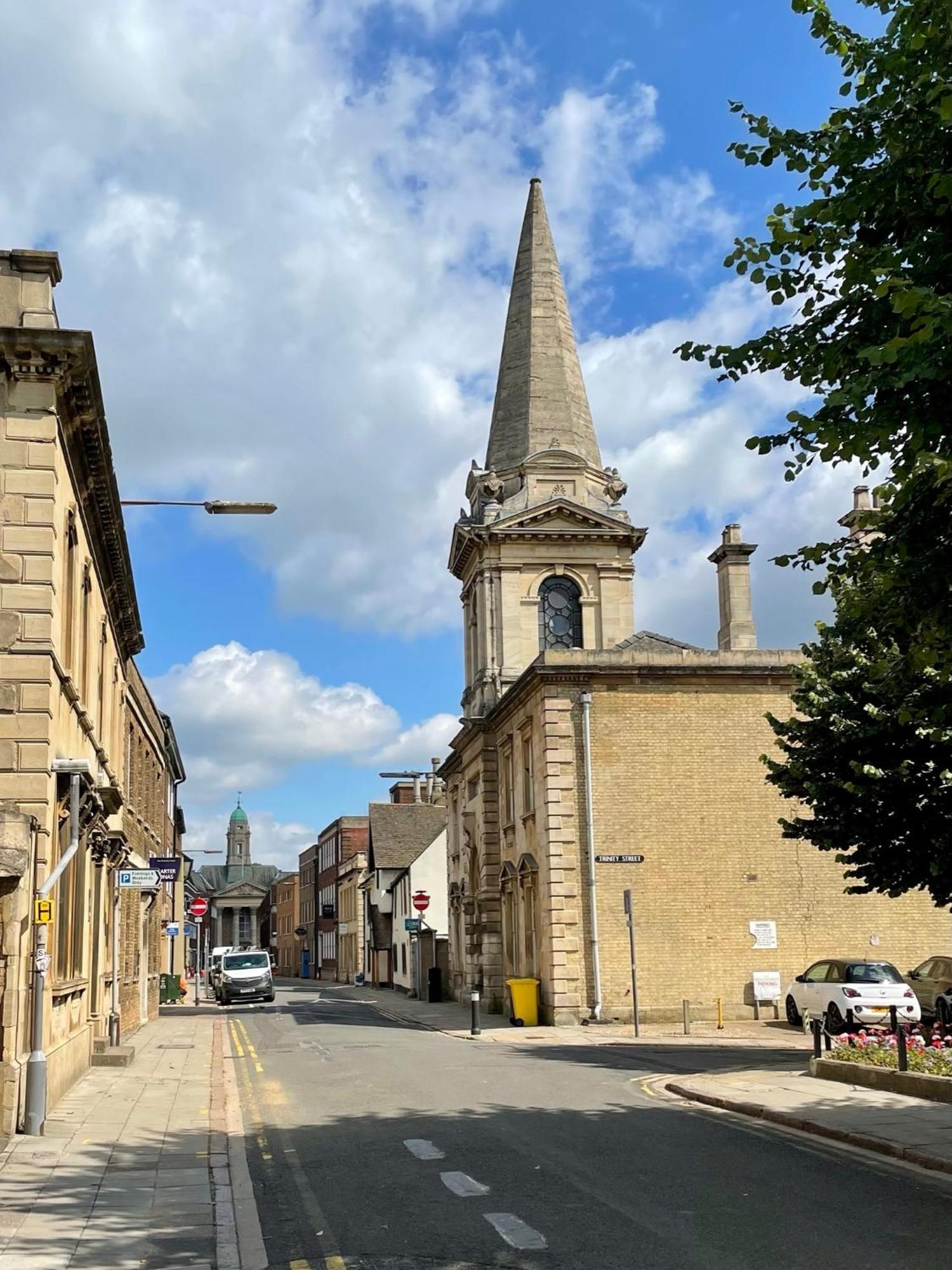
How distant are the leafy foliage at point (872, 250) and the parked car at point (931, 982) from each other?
1862 centimetres

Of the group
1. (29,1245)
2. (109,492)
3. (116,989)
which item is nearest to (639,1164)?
(29,1245)

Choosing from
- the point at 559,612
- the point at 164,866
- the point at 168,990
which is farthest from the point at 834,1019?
the point at 168,990

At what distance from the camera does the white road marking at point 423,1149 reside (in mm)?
11844

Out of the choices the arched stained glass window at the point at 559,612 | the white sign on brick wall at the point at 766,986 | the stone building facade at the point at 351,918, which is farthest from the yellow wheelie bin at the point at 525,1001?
the stone building facade at the point at 351,918

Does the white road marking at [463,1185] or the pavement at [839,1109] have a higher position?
the white road marking at [463,1185]

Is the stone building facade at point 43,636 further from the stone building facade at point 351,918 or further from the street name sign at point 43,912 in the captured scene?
the stone building facade at point 351,918

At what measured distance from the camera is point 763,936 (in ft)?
100

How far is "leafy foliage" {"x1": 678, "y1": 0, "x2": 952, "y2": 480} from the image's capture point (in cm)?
820

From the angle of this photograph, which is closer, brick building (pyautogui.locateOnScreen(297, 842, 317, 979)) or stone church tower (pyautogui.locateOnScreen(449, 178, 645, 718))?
stone church tower (pyautogui.locateOnScreen(449, 178, 645, 718))

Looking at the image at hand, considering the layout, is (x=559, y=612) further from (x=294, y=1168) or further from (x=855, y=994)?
(x=294, y=1168)

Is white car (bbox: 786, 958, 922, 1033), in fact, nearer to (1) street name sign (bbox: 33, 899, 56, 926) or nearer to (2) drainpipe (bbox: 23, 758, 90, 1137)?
(2) drainpipe (bbox: 23, 758, 90, 1137)

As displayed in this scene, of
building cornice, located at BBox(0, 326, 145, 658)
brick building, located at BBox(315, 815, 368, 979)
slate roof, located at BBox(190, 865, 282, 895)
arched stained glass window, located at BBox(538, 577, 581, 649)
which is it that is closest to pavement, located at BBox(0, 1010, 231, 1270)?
building cornice, located at BBox(0, 326, 145, 658)

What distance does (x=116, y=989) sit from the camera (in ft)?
82.6

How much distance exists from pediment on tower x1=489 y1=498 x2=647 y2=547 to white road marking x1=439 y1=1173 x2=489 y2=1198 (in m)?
31.9
